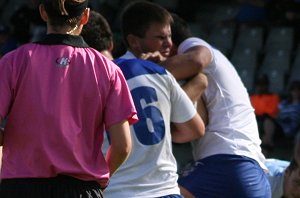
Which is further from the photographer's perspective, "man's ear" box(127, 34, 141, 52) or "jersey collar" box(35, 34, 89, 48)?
"man's ear" box(127, 34, 141, 52)

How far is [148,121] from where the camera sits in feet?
14.7

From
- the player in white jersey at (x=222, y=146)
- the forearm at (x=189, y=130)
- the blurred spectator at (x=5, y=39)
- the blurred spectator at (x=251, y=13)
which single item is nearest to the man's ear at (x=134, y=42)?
the player in white jersey at (x=222, y=146)

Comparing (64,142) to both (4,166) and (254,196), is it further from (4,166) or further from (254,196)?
(254,196)

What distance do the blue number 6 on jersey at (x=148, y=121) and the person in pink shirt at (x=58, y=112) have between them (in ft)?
2.50

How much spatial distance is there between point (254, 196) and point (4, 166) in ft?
5.74

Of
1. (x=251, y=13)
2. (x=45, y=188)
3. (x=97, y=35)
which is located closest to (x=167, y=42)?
(x=97, y=35)

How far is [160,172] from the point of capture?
449cm

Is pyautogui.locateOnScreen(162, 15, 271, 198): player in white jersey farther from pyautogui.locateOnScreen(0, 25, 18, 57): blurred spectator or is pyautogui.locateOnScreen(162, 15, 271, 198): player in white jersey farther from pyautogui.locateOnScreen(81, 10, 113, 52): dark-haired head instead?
pyautogui.locateOnScreen(0, 25, 18, 57): blurred spectator

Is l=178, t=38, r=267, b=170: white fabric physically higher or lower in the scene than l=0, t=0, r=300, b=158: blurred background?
higher

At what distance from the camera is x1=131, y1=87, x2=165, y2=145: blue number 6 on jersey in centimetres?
447

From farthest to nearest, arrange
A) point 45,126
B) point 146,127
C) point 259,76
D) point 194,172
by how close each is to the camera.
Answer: point 259,76, point 194,172, point 146,127, point 45,126

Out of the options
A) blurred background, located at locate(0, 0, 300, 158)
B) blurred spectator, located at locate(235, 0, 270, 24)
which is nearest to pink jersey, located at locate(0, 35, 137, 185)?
blurred background, located at locate(0, 0, 300, 158)

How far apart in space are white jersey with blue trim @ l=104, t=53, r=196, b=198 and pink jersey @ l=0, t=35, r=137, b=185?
79cm

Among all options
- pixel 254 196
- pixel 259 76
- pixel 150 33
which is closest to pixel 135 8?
pixel 150 33
